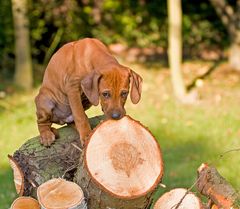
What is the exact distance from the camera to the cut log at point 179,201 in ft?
15.0

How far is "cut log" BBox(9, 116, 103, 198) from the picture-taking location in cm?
476

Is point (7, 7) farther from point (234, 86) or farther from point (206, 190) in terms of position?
point (206, 190)

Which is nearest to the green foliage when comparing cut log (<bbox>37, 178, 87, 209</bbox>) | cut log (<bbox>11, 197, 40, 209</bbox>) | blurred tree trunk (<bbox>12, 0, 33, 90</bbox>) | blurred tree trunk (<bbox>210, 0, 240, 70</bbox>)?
blurred tree trunk (<bbox>210, 0, 240, 70</bbox>)

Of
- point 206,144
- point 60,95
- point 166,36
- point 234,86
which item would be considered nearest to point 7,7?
point 166,36

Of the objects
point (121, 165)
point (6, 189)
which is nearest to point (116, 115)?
point (121, 165)

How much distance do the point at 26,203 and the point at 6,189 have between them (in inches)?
126

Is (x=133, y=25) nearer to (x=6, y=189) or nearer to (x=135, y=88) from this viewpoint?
(x=6, y=189)

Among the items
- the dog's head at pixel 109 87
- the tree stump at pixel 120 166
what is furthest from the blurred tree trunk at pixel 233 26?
the tree stump at pixel 120 166

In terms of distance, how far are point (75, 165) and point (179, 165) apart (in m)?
3.73

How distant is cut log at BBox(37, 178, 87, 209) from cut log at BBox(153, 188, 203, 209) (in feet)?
2.01

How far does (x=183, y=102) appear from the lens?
37.8ft

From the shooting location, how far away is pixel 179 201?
4.57 meters

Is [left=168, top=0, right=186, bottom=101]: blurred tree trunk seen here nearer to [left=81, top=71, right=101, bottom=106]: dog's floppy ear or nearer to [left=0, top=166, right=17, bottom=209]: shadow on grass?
[left=0, top=166, right=17, bottom=209]: shadow on grass

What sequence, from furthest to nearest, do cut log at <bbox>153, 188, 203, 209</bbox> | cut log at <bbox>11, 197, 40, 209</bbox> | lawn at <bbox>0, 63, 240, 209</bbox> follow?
lawn at <bbox>0, 63, 240, 209</bbox>
cut log at <bbox>153, 188, 203, 209</bbox>
cut log at <bbox>11, 197, 40, 209</bbox>
